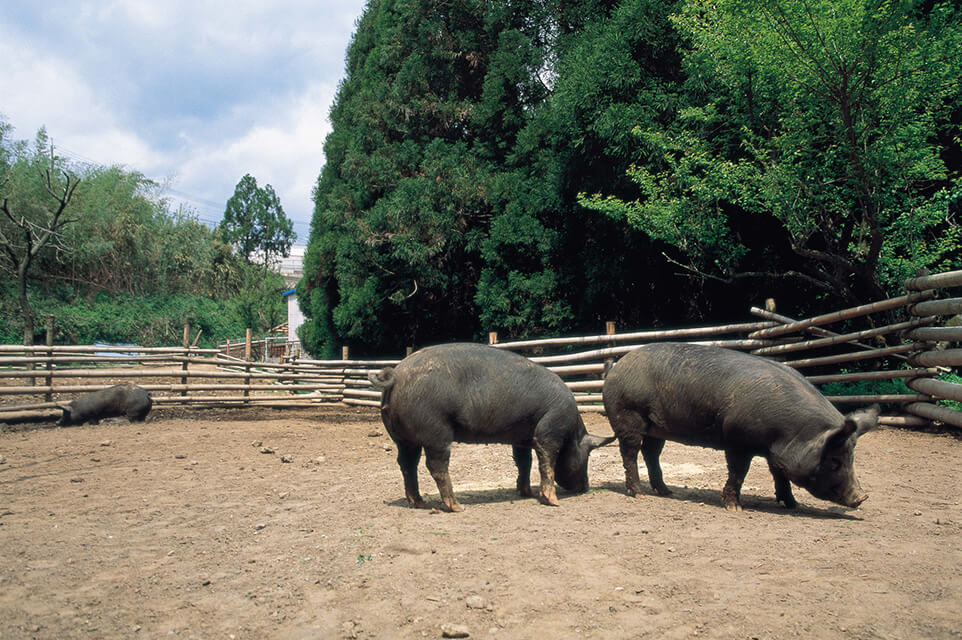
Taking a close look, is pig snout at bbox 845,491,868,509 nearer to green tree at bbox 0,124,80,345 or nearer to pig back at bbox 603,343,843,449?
pig back at bbox 603,343,843,449

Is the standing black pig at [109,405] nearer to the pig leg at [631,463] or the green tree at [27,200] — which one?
the pig leg at [631,463]

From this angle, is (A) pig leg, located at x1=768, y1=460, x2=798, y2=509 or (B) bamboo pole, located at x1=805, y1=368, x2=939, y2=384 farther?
(B) bamboo pole, located at x1=805, y1=368, x2=939, y2=384

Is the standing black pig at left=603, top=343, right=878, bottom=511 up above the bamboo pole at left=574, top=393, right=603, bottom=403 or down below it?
above

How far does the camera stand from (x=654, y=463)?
553cm

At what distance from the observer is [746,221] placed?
1191 centimetres

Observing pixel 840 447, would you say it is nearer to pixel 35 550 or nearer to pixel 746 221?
pixel 35 550

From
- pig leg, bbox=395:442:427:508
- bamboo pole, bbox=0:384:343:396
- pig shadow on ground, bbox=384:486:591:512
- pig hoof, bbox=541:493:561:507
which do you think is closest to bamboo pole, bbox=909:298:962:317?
pig shadow on ground, bbox=384:486:591:512

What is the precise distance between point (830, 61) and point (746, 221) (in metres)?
3.69

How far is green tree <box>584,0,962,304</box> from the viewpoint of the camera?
27.6ft

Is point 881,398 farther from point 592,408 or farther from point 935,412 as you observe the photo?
point 592,408

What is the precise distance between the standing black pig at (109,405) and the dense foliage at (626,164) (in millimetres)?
6355

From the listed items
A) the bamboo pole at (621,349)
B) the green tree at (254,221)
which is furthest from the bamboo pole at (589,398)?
the green tree at (254,221)

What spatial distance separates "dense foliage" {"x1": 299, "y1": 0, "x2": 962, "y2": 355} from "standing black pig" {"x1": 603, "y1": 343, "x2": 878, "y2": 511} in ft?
16.8

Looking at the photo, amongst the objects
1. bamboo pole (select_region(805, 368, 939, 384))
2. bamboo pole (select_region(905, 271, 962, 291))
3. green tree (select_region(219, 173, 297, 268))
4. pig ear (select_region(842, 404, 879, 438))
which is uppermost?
green tree (select_region(219, 173, 297, 268))
